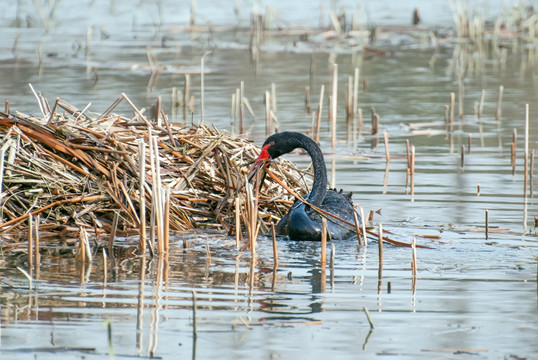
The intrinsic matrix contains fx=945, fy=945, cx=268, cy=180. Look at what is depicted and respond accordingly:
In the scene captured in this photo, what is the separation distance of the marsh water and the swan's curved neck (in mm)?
540

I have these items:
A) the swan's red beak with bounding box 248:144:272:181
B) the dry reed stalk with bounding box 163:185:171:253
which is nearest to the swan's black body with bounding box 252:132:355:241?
the swan's red beak with bounding box 248:144:272:181

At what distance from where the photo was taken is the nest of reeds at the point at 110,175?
8.95m

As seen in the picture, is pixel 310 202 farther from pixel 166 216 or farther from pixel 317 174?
pixel 166 216

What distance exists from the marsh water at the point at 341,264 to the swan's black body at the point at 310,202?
0.18 m

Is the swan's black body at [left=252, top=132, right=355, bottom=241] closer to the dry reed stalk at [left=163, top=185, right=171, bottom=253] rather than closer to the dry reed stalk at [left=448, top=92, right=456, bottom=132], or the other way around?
the dry reed stalk at [left=163, top=185, right=171, bottom=253]

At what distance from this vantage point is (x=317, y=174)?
9.47 meters

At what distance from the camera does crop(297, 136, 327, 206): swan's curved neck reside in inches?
364

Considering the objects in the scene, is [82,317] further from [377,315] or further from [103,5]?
[103,5]

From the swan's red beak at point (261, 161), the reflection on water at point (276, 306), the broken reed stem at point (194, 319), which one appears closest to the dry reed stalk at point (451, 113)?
the swan's red beak at point (261, 161)

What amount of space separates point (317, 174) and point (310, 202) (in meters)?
0.32

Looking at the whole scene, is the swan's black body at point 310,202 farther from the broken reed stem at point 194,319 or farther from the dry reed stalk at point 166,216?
the broken reed stem at point 194,319

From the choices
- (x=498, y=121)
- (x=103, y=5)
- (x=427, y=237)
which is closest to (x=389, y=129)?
(x=498, y=121)

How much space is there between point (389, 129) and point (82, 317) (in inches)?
418

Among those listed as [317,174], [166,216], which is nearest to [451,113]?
[317,174]
